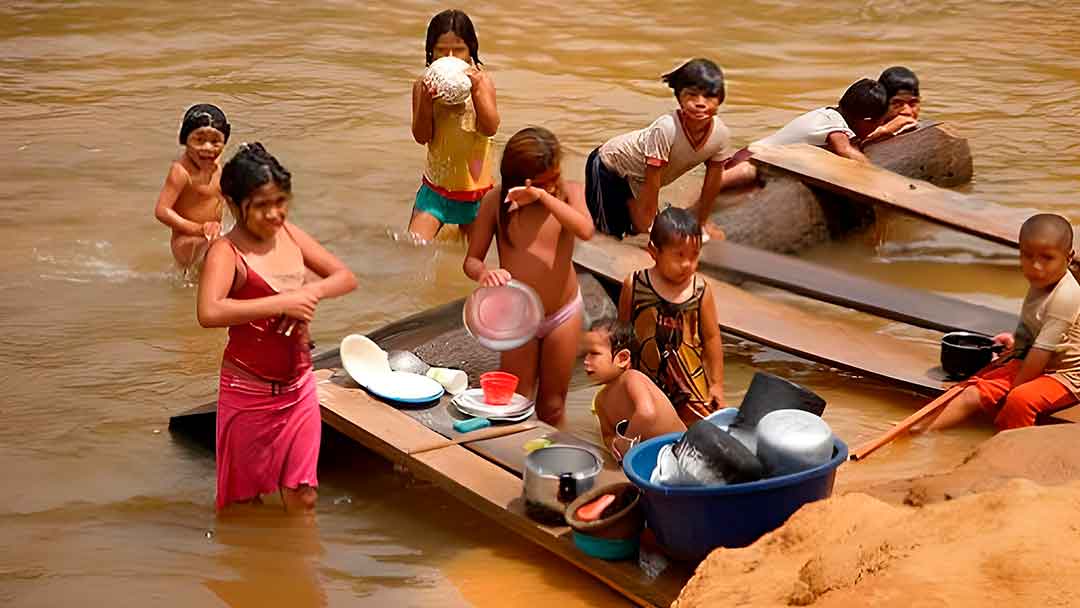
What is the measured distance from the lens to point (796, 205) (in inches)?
337

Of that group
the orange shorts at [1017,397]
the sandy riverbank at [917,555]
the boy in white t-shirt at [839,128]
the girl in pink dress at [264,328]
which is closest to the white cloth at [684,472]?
the sandy riverbank at [917,555]

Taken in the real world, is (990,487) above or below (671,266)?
below

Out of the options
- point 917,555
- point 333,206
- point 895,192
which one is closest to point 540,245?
point 917,555

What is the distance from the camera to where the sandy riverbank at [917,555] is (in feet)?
11.9

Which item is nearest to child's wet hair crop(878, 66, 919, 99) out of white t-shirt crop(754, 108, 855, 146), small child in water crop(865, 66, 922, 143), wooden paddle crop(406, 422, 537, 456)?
small child in water crop(865, 66, 922, 143)

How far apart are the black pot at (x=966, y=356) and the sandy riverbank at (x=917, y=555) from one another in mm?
1783

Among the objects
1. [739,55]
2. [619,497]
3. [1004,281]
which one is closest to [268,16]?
[739,55]

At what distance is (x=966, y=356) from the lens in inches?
251

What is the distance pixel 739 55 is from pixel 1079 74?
9.56 feet

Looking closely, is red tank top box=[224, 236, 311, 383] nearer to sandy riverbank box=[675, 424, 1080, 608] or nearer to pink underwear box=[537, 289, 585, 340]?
pink underwear box=[537, 289, 585, 340]

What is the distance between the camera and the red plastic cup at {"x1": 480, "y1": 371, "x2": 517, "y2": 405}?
5656mm

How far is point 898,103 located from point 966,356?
3.36 metres

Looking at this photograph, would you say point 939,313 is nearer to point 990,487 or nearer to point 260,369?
point 990,487

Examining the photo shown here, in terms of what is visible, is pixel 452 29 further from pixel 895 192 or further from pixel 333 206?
pixel 895 192
